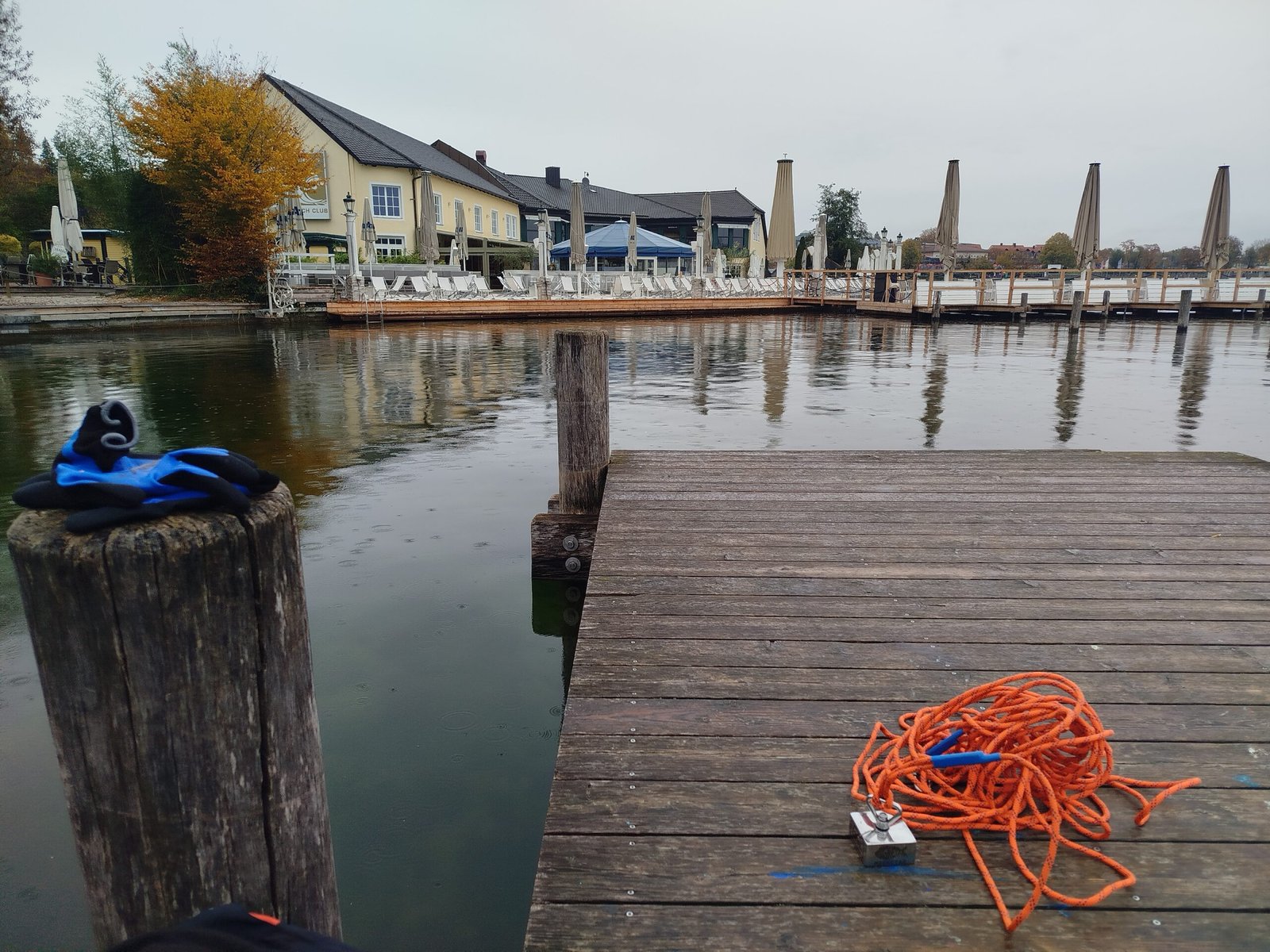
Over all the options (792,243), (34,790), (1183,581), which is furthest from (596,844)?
(792,243)

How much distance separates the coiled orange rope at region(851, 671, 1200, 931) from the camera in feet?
6.32

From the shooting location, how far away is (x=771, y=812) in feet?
6.56

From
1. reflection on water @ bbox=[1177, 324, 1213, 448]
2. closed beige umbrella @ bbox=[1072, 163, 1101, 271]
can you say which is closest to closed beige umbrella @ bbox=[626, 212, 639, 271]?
closed beige umbrella @ bbox=[1072, 163, 1101, 271]

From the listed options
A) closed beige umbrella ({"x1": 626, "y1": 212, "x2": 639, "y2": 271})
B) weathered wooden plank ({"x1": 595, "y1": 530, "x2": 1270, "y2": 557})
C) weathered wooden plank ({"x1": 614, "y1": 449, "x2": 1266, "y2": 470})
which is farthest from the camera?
closed beige umbrella ({"x1": 626, "y1": 212, "x2": 639, "y2": 271})

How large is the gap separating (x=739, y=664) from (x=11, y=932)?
228 centimetres

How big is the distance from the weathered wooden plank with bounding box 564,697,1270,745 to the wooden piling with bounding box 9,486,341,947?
1176 mm

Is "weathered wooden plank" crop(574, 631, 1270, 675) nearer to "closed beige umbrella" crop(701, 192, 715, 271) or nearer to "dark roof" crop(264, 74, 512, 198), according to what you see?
"closed beige umbrella" crop(701, 192, 715, 271)

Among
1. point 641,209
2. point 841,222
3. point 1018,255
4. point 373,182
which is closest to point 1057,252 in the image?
point 1018,255

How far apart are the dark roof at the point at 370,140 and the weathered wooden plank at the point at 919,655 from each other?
115ft

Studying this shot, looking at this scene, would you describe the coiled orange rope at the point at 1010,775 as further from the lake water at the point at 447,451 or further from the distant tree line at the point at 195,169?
the distant tree line at the point at 195,169

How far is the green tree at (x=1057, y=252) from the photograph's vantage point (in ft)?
311

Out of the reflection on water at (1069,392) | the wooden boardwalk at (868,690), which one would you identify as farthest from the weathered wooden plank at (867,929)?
the reflection on water at (1069,392)

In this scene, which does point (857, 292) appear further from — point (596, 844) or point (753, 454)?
point (596, 844)

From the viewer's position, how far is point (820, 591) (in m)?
3.40
